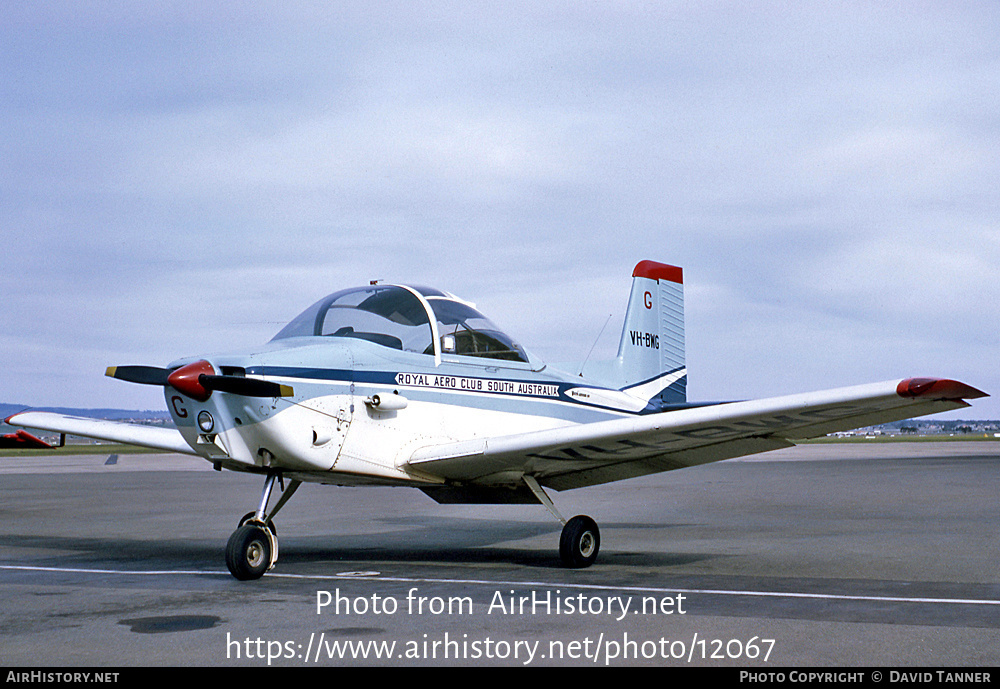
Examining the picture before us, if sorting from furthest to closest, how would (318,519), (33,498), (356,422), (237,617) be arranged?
1. (33,498)
2. (318,519)
3. (356,422)
4. (237,617)

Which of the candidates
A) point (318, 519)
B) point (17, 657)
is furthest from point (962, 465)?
point (17, 657)

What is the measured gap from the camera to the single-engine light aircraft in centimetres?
744

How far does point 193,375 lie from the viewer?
7.22 meters

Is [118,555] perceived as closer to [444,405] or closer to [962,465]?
[444,405]

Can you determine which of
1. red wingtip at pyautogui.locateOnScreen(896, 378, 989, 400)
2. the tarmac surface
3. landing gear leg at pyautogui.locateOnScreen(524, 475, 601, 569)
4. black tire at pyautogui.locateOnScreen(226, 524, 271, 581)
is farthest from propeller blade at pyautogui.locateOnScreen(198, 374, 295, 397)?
red wingtip at pyautogui.locateOnScreen(896, 378, 989, 400)

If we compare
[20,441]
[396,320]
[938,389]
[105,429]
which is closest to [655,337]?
[396,320]

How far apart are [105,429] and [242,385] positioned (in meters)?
5.26

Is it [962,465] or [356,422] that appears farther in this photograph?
[962,465]

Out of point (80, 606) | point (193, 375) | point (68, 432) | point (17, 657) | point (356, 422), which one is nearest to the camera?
point (17, 657)

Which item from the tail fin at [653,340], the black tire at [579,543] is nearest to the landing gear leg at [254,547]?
the black tire at [579,543]

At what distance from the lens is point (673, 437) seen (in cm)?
831

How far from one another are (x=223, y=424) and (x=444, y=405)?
85.1 inches

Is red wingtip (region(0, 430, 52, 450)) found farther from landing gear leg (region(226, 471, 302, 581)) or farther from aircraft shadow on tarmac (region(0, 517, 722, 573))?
landing gear leg (region(226, 471, 302, 581))

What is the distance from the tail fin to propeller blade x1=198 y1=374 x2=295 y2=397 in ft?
18.6
